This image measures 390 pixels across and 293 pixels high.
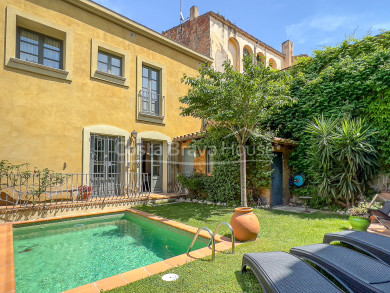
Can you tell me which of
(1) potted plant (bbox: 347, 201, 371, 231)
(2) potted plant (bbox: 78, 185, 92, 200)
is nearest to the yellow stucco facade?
(2) potted plant (bbox: 78, 185, 92, 200)

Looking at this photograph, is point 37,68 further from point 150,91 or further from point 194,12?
point 194,12

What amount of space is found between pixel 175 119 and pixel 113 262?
9.42 metres

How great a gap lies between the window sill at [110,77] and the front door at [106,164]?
8.57ft

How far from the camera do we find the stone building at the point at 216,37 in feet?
55.5

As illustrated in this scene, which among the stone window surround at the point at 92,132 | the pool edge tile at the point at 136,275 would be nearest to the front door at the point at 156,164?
the stone window surround at the point at 92,132

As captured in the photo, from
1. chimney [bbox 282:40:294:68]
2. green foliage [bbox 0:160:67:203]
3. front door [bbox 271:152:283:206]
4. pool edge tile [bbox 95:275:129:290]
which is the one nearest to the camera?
pool edge tile [bbox 95:275:129:290]

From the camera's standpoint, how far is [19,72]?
841cm

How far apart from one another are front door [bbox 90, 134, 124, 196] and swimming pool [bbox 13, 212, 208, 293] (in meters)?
2.27

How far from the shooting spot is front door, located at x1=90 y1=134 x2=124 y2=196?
33.1ft

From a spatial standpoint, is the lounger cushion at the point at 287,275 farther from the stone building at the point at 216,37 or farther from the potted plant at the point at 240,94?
the stone building at the point at 216,37

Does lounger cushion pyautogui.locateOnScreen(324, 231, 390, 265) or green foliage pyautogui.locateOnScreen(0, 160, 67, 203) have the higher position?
green foliage pyautogui.locateOnScreen(0, 160, 67, 203)

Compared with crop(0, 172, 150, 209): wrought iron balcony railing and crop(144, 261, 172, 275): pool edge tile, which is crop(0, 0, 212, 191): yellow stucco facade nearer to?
crop(0, 172, 150, 209): wrought iron balcony railing

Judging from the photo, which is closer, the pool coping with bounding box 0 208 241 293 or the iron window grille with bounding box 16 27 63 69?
the pool coping with bounding box 0 208 241 293

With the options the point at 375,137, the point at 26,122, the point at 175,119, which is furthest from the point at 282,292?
the point at 175,119
